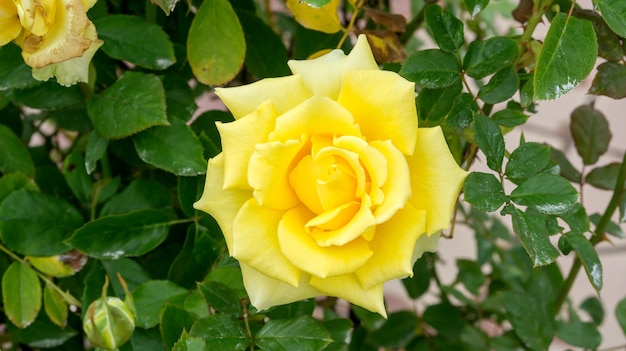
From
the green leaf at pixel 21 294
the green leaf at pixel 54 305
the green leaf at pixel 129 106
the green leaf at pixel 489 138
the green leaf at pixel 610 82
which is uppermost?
the green leaf at pixel 610 82

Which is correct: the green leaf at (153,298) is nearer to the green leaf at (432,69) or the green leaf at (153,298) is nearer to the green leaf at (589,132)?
the green leaf at (432,69)

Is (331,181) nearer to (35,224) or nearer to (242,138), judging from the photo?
(242,138)

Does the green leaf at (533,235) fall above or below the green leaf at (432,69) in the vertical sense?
below

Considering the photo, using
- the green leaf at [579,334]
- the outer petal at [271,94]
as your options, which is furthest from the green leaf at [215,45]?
the green leaf at [579,334]

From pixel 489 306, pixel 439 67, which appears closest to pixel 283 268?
pixel 439 67

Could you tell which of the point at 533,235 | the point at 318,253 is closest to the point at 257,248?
the point at 318,253

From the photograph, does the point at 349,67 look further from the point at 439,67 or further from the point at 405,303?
the point at 405,303
